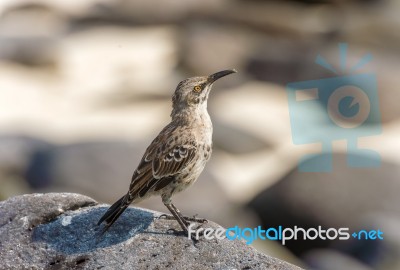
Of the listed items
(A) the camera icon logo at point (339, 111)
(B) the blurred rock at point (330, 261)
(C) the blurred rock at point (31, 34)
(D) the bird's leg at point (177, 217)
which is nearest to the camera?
(D) the bird's leg at point (177, 217)

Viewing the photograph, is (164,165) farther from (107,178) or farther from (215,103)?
(215,103)

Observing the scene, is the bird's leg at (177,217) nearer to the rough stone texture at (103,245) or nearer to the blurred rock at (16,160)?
the rough stone texture at (103,245)

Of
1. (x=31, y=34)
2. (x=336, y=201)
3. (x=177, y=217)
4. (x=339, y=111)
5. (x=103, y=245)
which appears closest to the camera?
(x=103, y=245)

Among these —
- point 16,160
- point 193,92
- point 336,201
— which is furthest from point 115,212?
point 16,160

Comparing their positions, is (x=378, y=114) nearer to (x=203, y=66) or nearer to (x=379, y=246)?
(x=203, y=66)

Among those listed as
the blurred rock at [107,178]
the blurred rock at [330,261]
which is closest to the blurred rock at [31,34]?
the blurred rock at [107,178]

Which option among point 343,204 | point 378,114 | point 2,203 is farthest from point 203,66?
point 2,203
